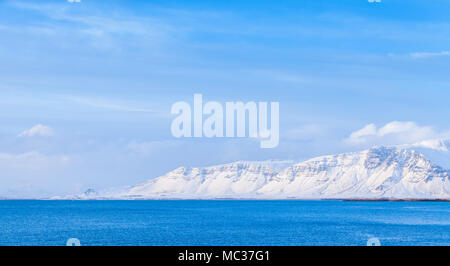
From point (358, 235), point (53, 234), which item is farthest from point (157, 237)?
point (358, 235)

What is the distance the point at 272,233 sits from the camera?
10444cm

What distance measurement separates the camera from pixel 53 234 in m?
102

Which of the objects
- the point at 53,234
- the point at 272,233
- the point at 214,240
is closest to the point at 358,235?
the point at 272,233
